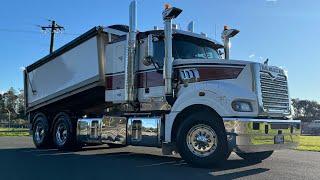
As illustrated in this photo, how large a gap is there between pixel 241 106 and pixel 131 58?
344 centimetres

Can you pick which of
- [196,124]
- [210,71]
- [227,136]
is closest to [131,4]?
[210,71]

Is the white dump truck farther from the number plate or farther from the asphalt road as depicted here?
the asphalt road

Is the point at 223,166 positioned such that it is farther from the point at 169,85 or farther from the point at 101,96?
the point at 101,96

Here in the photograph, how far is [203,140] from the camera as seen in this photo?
783 cm

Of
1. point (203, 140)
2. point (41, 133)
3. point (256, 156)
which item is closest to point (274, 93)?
point (256, 156)

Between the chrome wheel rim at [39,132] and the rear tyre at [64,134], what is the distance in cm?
82

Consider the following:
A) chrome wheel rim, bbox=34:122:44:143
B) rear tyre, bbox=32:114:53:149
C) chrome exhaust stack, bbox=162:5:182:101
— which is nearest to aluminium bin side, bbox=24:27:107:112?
rear tyre, bbox=32:114:53:149

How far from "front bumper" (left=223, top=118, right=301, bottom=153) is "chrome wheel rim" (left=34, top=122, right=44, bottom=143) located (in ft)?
26.1

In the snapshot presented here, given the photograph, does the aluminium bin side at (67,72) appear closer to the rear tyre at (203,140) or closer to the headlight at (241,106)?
Result: the rear tyre at (203,140)

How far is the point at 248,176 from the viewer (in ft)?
22.7

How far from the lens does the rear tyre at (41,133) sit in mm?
13062

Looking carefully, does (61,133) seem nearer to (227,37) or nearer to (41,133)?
(41,133)

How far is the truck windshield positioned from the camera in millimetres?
9141

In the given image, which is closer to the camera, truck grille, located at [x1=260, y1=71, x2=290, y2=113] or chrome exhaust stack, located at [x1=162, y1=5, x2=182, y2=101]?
truck grille, located at [x1=260, y1=71, x2=290, y2=113]
